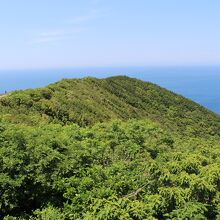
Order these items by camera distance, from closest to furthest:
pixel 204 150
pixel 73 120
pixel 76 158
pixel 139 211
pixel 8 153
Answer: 1. pixel 139 211
2. pixel 8 153
3. pixel 76 158
4. pixel 204 150
5. pixel 73 120

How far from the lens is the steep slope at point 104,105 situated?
3559 centimetres

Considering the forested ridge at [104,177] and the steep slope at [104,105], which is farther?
the steep slope at [104,105]

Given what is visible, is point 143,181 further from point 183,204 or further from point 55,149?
point 55,149

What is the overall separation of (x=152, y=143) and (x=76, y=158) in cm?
700

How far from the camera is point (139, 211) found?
1208cm

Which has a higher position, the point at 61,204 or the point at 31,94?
the point at 31,94

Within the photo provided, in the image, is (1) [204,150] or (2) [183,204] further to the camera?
(1) [204,150]

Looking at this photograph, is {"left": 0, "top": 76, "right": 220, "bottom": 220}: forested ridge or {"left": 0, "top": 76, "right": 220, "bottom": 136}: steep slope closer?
{"left": 0, "top": 76, "right": 220, "bottom": 220}: forested ridge

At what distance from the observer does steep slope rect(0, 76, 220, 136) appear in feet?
117

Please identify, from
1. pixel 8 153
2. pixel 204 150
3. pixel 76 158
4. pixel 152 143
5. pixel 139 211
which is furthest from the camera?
pixel 152 143

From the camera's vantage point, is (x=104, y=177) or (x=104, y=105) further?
(x=104, y=105)

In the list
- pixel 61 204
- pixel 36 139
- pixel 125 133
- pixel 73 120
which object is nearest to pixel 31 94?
pixel 73 120

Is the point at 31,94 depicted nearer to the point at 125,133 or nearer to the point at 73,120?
the point at 73,120

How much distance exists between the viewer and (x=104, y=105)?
54.0 meters
